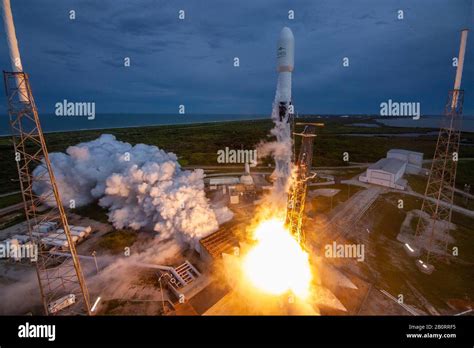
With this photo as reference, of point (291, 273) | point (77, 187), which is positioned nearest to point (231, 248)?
point (291, 273)

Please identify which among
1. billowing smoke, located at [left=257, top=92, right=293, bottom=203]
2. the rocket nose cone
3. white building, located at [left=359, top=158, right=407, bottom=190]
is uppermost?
the rocket nose cone

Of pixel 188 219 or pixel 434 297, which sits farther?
pixel 188 219

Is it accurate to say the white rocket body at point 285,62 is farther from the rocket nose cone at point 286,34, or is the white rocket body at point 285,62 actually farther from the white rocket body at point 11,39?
the white rocket body at point 11,39

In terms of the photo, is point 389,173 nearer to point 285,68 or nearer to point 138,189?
point 285,68
